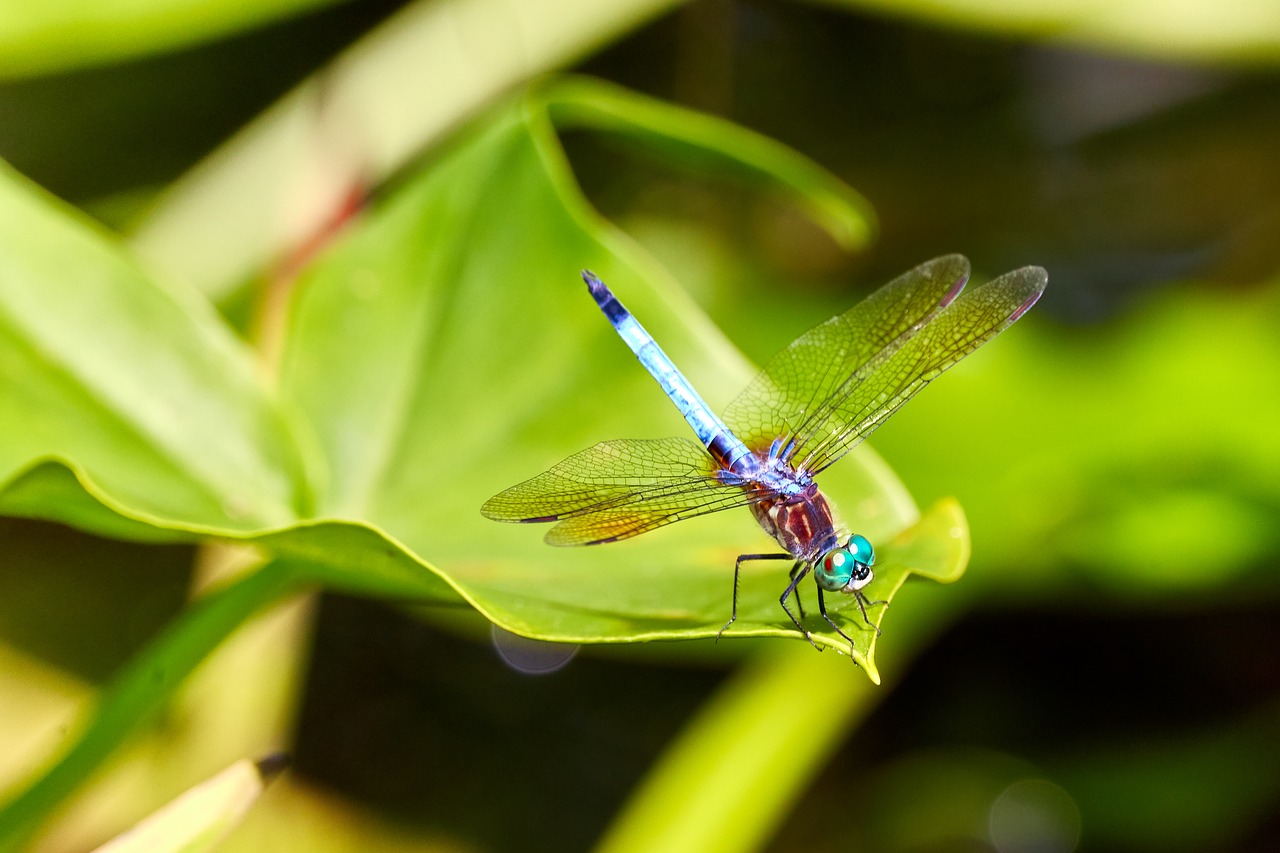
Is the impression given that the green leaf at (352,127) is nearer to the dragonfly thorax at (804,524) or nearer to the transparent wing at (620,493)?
the transparent wing at (620,493)

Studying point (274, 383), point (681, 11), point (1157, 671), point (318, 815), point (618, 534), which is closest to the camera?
point (618, 534)

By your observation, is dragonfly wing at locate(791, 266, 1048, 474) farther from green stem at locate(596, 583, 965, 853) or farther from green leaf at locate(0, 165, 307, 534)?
green leaf at locate(0, 165, 307, 534)

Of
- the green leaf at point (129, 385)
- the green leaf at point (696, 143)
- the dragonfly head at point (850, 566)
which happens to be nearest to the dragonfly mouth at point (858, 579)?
the dragonfly head at point (850, 566)

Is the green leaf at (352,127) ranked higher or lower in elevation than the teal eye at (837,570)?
higher

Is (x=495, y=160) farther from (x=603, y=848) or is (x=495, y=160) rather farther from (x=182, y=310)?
(x=603, y=848)

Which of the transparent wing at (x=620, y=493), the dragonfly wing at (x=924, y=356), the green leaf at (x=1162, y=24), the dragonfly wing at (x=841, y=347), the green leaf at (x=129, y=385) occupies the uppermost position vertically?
the green leaf at (x=129, y=385)

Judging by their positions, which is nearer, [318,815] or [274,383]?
[274,383]

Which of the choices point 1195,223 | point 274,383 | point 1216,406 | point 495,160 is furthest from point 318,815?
point 1195,223

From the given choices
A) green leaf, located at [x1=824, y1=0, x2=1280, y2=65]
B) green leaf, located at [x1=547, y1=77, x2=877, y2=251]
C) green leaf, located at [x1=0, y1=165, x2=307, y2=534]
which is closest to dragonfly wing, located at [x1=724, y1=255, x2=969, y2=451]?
green leaf, located at [x1=547, y1=77, x2=877, y2=251]
